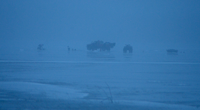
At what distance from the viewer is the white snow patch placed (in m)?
6.75

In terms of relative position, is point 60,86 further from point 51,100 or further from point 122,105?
point 122,105

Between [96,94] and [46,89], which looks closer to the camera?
[96,94]

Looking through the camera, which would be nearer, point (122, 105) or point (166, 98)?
point (122, 105)

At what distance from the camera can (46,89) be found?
294 inches

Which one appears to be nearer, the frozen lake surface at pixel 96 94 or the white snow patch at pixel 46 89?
the frozen lake surface at pixel 96 94

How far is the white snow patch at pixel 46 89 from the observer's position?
6.75 meters

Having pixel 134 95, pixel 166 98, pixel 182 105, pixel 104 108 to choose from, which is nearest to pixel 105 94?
pixel 134 95

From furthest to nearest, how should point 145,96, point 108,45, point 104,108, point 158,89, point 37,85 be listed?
point 108,45 < point 37,85 < point 158,89 < point 145,96 < point 104,108

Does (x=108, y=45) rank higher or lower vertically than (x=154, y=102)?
higher

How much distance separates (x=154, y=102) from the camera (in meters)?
6.09

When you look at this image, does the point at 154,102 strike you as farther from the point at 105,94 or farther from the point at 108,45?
the point at 108,45

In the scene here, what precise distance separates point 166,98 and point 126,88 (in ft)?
5.15

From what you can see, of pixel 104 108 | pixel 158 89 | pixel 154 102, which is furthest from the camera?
pixel 158 89

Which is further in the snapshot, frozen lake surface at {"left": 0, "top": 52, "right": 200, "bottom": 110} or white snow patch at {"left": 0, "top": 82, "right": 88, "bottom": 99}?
white snow patch at {"left": 0, "top": 82, "right": 88, "bottom": 99}
